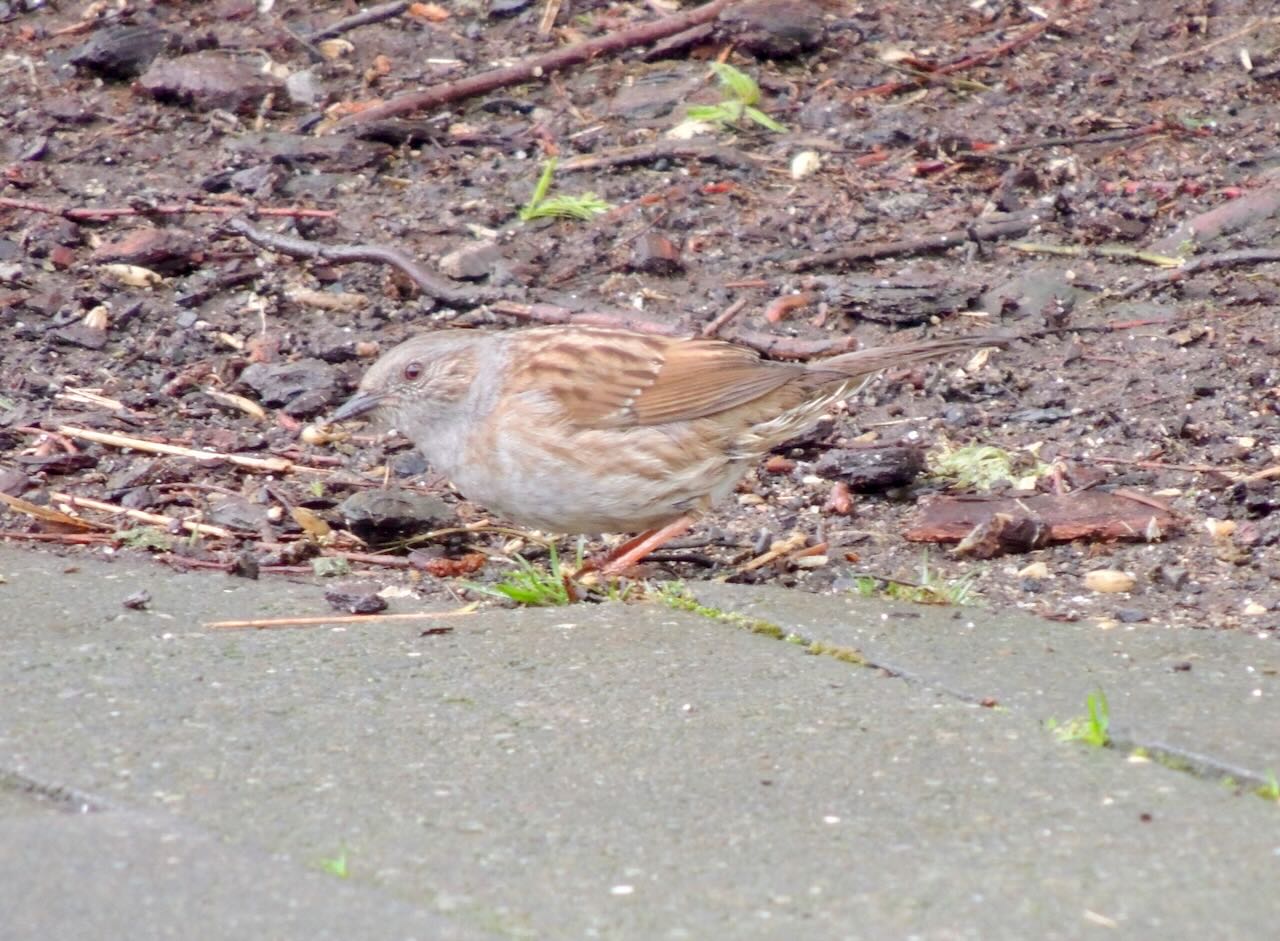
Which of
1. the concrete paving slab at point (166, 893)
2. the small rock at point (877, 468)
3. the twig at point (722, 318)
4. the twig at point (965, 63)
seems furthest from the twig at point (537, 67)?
the concrete paving slab at point (166, 893)

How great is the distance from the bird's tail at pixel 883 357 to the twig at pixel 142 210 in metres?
2.46

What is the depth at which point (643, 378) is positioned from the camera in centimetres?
566

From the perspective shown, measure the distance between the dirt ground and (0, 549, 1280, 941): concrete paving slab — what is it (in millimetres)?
1142

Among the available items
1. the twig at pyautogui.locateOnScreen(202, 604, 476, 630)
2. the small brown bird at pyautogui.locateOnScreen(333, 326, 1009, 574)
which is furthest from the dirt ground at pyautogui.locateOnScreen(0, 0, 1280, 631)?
the twig at pyautogui.locateOnScreen(202, 604, 476, 630)

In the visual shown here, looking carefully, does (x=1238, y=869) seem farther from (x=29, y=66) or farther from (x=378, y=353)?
(x=29, y=66)

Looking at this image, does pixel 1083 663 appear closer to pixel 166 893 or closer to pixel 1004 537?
pixel 1004 537

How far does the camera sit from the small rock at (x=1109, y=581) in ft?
15.8

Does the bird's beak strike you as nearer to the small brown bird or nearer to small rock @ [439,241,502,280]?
the small brown bird

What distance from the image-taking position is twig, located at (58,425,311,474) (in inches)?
229

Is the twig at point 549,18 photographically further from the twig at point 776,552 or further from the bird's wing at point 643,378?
the twig at point 776,552

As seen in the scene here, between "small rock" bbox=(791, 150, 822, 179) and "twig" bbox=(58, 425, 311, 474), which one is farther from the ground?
"small rock" bbox=(791, 150, 822, 179)

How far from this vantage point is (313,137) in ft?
25.2

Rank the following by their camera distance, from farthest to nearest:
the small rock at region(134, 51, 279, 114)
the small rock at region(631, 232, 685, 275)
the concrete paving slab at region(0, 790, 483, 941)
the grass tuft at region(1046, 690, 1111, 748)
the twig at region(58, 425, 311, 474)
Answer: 1. the small rock at region(134, 51, 279, 114)
2. the small rock at region(631, 232, 685, 275)
3. the twig at region(58, 425, 311, 474)
4. the grass tuft at region(1046, 690, 1111, 748)
5. the concrete paving slab at region(0, 790, 483, 941)

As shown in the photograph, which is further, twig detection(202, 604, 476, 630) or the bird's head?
the bird's head
